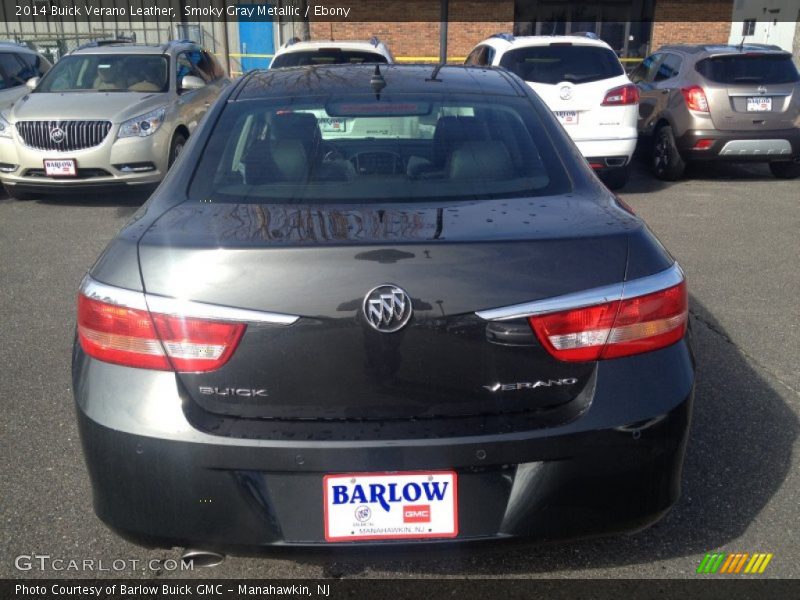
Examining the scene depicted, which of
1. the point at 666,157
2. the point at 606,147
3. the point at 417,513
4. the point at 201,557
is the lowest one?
the point at 666,157

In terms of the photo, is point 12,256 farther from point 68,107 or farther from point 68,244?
point 68,107

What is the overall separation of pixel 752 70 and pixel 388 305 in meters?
9.36

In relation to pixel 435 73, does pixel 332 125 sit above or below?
below

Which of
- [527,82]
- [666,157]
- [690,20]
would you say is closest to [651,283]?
[527,82]

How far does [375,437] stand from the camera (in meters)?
2.14

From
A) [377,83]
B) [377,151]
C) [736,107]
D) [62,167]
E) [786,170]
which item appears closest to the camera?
[377,151]

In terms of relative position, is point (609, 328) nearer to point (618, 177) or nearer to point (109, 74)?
point (618, 177)

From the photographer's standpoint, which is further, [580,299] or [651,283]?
[651,283]

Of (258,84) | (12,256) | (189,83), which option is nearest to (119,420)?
(258,84)

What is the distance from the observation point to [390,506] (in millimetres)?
2182

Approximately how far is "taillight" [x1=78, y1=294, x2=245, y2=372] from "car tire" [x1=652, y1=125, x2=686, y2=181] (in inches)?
361

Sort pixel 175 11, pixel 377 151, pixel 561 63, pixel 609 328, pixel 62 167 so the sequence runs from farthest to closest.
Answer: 1. pixel 175 11
2. pixel 561 63
3. pixel 62 167
4. pixel 377 151
5. pixel 609 328

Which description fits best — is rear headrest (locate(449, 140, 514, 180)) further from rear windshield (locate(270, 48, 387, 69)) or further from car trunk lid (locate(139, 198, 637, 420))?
rear windshield (locate(270, 48, 387, 69))
